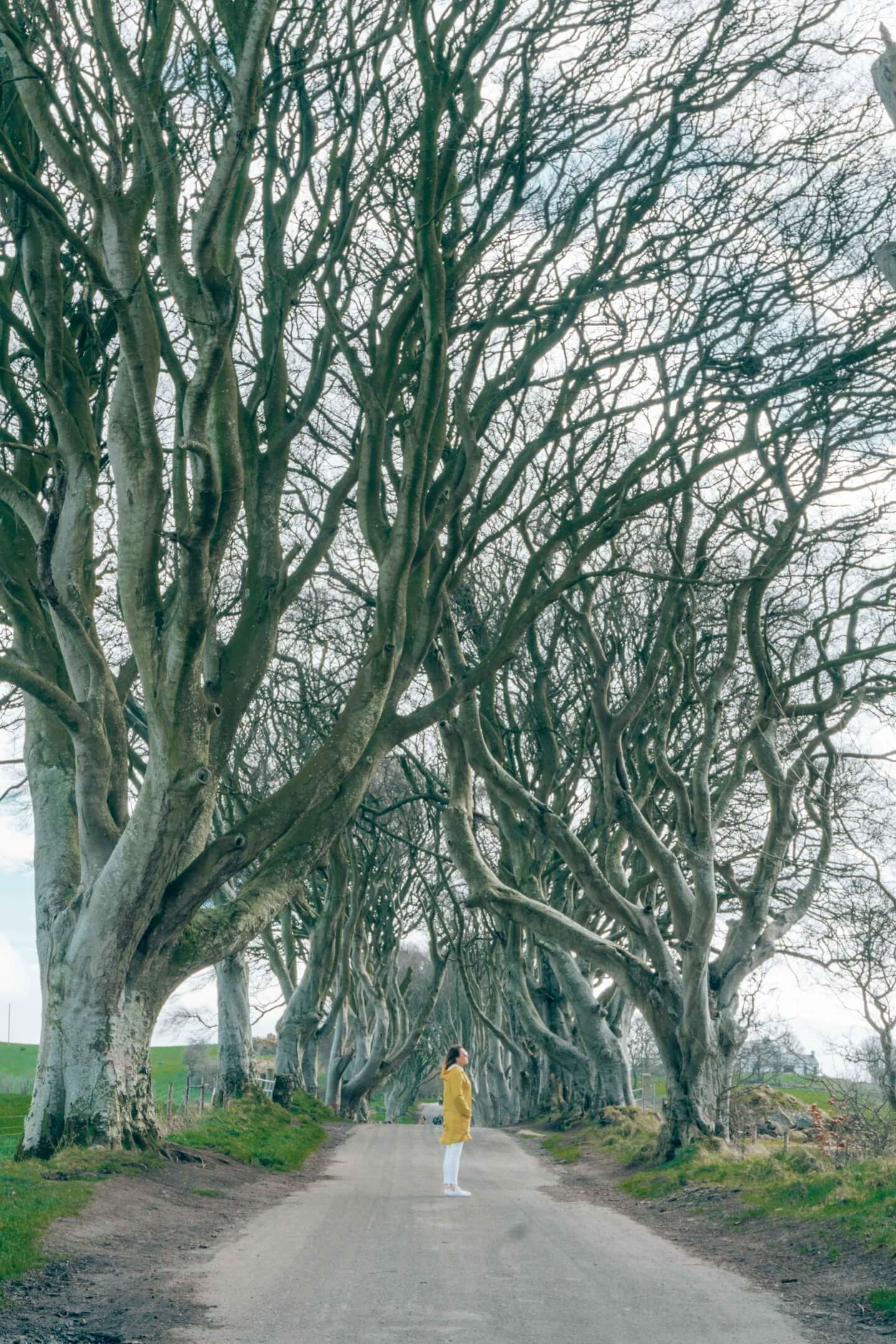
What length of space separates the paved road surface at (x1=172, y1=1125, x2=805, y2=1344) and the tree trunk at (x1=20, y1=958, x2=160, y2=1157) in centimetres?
160

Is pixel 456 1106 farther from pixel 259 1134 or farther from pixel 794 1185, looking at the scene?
pixel 259 1134

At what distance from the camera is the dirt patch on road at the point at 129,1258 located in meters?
5.23

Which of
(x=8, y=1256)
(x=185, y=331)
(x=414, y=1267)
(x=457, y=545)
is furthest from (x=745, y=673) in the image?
(x=8, y=1256)

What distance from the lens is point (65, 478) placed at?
988cm

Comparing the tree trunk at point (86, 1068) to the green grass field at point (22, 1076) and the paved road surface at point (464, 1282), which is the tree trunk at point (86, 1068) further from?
the paved road surface at point (464, 1282)

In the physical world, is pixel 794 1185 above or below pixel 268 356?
below

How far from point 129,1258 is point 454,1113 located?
5738 millimetres

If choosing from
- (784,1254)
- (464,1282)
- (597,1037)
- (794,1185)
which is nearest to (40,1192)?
(464,1282)

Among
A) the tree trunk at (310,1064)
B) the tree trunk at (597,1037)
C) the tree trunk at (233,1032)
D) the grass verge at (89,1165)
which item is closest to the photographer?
the grass verge at (89,1165)

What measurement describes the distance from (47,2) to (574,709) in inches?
553

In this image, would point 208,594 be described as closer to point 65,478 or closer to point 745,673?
point 65,478

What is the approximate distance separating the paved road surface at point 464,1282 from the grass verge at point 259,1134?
8.46 ft

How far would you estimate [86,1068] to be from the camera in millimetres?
9781

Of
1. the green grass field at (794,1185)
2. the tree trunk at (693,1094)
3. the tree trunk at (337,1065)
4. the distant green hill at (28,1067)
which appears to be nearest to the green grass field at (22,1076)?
the distant green hill at (28,1067)
